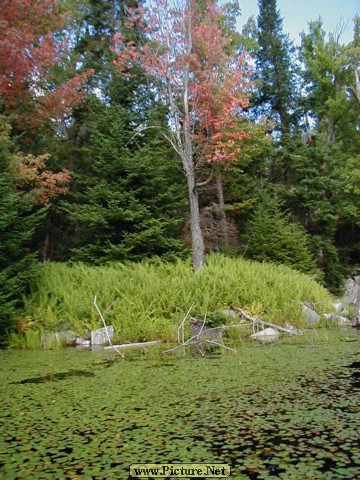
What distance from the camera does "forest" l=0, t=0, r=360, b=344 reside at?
907 centimetres

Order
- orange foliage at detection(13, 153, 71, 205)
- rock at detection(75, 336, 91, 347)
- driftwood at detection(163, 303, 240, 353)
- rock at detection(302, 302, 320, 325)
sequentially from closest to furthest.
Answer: driftwood at detection(163, 303, 240, 353), rock at detection(75, 336, 91, 347), rock at detection(302, 302, 320, 325), orange foliage at detection(13, 153, 71, 205)

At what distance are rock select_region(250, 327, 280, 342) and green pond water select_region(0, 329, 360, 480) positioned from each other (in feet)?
5.08

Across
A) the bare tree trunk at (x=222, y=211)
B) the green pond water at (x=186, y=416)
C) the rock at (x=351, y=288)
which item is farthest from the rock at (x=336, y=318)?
the rock at (x=351, y=288)

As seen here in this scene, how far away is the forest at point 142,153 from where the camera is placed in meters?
9.07

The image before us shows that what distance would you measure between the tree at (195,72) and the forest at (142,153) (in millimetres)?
39

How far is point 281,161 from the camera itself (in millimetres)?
15898

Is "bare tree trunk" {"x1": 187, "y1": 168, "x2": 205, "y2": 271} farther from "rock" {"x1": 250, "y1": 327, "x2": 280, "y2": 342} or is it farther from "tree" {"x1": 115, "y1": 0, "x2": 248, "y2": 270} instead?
"rock" {"x1": 250, "y1": 327, "x2": 280, "y2": 342}

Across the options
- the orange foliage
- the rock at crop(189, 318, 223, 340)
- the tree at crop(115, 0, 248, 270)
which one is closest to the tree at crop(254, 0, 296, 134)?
the tree at crop(115, 0, 248, 270)

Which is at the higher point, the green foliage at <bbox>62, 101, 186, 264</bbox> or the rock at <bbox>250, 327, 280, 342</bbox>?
the green foliage at <bbox>62, 101, 186, 264</bbox>

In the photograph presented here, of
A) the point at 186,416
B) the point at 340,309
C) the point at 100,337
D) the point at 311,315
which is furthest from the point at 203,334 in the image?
the point at 340,309

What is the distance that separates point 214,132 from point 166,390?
8445 millimetres

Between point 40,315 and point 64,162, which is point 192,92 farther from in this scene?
point 40,315

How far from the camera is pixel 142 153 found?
33.9 ft

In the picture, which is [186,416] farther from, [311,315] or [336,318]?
[336,318]
